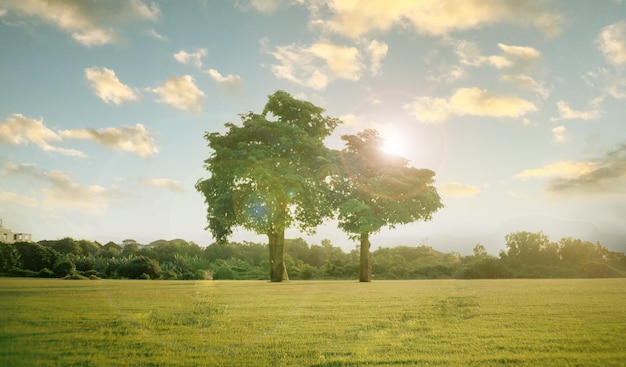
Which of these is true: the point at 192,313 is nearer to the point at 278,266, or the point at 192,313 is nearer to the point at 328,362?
the point at 328,362

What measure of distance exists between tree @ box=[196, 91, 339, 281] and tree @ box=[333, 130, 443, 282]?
238 centimetres

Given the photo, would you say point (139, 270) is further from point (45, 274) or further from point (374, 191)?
point (374, 191)

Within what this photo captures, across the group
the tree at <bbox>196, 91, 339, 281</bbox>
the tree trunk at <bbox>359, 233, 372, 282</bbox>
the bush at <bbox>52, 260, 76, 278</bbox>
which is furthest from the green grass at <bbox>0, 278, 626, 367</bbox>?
the bush at <bbox>52, 260, 76, 278</bbox>

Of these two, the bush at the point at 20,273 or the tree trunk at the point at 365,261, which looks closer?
the tree trunk at the point at 365,261

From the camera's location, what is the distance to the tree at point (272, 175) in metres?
38.4

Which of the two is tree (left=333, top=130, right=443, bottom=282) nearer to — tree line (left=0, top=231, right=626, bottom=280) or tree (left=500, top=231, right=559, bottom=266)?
tree line (left=0, top=231, right=626, bottom=280)

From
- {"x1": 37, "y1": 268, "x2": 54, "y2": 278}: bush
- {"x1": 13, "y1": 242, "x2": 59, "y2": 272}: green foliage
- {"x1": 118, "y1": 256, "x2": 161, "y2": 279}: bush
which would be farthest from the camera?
{"x1": 13, "y1": 242, "x2": 59, "y2": 272}: green foliage

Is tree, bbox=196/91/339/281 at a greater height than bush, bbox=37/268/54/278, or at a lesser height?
greater

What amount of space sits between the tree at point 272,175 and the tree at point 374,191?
2.38 m

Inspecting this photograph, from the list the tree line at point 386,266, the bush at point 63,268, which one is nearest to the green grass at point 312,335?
the tree line at point 386,266

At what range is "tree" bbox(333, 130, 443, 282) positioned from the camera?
130 feet

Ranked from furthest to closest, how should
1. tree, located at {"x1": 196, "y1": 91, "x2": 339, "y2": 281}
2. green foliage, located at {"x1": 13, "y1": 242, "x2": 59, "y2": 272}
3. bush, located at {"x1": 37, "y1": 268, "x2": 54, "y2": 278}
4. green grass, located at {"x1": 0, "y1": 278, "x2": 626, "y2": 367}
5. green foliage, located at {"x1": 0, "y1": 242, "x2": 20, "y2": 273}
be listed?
green foliage, located at {"x1": 13, "y1": 242, "x2": 59, "y2": 272} → green foliage, located at {"x1": 0, "y1": 242, "x2": 20, "y2": 273} → bush, located at {"x1": 37, "y1": 268, "x2": 54, "y2": 278} → tree, located at {"x1": 196, "y1": 91, "x2": 339, "y2": 281} → green grass, located at {"x1": 0, "y1": 278, "x2": 626, "y2": 367}

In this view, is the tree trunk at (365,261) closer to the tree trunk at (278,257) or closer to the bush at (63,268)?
the tree trunk at (278,257)

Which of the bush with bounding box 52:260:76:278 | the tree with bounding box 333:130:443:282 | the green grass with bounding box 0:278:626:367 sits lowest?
the bush with bounding box 52:260:76:278
